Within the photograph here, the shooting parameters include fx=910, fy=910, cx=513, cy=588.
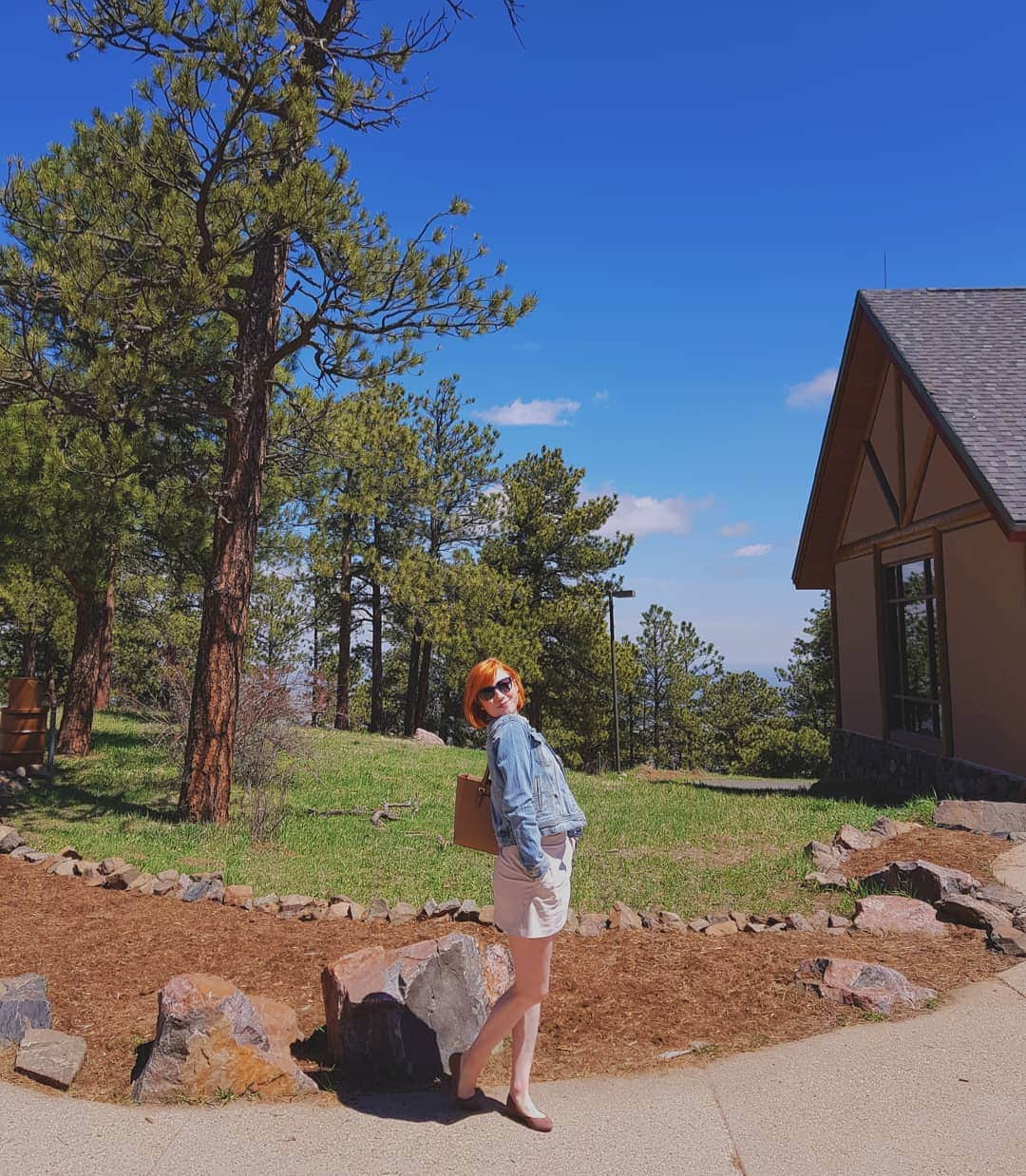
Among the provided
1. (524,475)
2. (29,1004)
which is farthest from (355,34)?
(524,475)

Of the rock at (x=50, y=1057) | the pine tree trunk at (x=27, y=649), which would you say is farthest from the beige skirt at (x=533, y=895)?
the pine tree trunk at (x=27, y=649)

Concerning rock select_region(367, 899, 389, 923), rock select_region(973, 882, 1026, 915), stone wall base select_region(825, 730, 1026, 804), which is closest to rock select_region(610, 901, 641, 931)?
rock select_region(367, 899, 389, 923)

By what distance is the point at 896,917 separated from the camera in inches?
225

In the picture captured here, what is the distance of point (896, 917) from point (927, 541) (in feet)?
25.0

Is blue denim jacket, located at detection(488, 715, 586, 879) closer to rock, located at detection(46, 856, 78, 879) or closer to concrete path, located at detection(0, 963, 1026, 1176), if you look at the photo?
concrete path, located at detection(0, 963, 1026, 1176)

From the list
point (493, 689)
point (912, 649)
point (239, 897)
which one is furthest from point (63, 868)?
point (912, 649)

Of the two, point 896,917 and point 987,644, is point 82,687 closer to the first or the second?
point 896,917

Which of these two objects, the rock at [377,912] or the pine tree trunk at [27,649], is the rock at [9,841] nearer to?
the rock at [377,912]

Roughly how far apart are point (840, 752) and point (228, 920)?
40.0ft

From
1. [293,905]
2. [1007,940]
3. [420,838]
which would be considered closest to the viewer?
[1007,940]

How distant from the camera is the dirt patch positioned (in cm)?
711

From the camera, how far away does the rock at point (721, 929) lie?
568cm

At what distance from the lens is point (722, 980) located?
482cm

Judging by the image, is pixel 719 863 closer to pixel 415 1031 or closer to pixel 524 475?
pixel 415 1031
